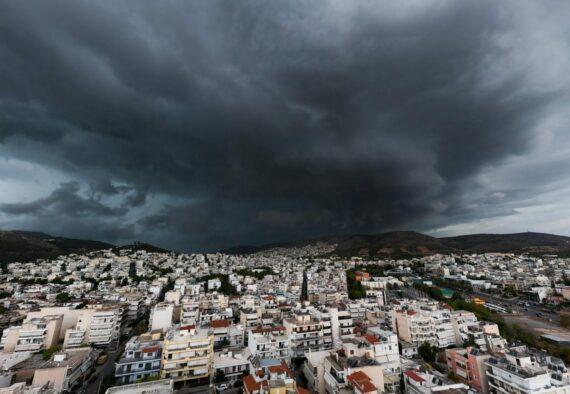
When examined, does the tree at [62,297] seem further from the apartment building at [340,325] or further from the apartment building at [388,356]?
the apartment building at [388,356]

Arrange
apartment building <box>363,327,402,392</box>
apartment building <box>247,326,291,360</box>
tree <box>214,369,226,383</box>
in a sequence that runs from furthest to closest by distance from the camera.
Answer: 1. apartment building <box>247,326,291,360</box>
2. tree <box>214,369,226,383</box>
3. apartment building <box>363,327,402,392</box>

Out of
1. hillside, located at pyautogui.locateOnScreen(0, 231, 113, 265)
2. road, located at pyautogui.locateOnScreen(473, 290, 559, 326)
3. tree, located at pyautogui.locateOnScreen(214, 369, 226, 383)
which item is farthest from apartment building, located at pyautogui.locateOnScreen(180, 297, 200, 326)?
hillside, located at pyautogui.locateOnScreen(0, 231, 113, 265)

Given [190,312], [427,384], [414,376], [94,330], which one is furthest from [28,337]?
[427,384]

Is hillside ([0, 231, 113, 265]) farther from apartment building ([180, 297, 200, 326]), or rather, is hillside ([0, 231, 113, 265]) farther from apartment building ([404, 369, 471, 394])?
apartment building ([404, 369, 471, 394])

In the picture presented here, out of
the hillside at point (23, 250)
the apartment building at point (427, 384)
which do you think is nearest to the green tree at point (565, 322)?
the apartment building at point (427, 384)

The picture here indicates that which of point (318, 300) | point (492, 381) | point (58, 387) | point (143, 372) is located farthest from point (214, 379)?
point (318, 300)

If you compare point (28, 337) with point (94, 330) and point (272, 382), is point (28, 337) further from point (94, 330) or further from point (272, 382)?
point (272, 382)

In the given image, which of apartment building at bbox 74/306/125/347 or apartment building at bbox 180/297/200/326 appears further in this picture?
apartment building at bbox 180/297/200/326

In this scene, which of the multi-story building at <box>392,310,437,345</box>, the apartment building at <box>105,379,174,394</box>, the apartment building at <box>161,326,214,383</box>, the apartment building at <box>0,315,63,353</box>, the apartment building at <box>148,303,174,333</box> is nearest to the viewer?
the apartment building at <box>105,379,174,394</box>
